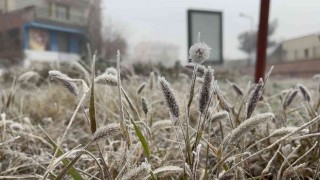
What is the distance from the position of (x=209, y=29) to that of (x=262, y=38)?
3573 millimetres

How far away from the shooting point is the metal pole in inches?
95.0

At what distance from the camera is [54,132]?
1.59 metres

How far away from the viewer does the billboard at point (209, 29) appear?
5816mm

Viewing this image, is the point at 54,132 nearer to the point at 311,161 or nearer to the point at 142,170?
the point at 311,161

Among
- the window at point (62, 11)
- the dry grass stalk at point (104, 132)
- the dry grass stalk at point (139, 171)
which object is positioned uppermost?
the window at point (62, 11)

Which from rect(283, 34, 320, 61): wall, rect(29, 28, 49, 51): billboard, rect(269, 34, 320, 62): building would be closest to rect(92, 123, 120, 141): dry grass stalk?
rect(269, 34, 320, 62): building

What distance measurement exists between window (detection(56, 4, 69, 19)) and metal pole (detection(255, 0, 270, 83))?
27.4 m

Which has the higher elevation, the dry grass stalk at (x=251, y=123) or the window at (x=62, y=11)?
the window at (x=62, y=11)

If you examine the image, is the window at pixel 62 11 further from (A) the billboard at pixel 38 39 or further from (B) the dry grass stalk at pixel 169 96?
(B) the dry grass stalk at pixel 169 96

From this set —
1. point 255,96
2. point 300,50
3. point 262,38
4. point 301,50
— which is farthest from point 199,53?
point 300,50

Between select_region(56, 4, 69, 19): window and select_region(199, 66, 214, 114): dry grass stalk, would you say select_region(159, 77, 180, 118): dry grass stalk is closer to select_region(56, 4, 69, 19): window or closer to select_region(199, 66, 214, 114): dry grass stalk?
select_region(199, 66, 214, 114): dry grass stalk

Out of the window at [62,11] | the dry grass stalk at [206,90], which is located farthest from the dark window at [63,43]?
the dry grass stalk at [206,90]

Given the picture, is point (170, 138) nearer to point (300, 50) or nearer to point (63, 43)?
point (300, 50)

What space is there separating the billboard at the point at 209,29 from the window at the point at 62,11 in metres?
23.9
